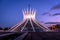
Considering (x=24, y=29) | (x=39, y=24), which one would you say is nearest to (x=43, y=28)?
(x=39, y=24)

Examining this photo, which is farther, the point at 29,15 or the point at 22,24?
the point at 29,15

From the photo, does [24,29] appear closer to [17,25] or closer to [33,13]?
[17,25]

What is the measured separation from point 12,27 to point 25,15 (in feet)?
25.8

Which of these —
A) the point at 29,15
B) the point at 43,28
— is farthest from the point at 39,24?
the point at 29,15

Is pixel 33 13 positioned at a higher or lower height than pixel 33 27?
higher

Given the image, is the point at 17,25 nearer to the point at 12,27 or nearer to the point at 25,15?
the point at 12,27

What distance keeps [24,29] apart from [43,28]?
6.91 m

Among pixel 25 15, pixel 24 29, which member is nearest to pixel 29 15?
pixel 25 15

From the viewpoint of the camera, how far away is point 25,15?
8000 centimetres

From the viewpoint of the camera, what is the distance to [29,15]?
261 ft

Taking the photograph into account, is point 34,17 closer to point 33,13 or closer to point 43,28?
point 33,13

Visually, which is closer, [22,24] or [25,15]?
[22,24]

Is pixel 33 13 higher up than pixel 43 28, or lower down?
higher up

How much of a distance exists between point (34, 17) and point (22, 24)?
6.39 metres
